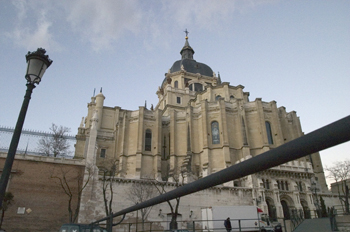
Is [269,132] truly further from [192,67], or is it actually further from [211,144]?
[192,67]

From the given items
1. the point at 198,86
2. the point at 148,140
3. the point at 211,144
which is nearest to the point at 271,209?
the point at 211,144

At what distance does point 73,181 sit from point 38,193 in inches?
114

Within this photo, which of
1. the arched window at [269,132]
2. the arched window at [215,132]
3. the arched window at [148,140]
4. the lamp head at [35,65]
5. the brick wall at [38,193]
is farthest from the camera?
the arched window at [148,140]

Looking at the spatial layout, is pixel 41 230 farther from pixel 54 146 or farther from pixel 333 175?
pixel 333 175

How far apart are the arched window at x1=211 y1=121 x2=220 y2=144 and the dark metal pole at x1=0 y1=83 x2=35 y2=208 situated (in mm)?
31949

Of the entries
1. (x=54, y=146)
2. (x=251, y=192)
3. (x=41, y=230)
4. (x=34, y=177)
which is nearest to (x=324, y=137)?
(x=41, y=230)

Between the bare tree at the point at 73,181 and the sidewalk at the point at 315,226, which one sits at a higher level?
the bare tree at the point at 73,181

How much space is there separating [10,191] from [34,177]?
198 cm

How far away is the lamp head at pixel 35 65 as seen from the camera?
19.2 feet

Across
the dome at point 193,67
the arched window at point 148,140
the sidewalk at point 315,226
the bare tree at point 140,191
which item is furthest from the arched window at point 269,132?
the dome at point 193,67

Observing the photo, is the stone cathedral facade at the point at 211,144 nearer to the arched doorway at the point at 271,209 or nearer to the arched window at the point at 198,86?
the arched doorway at the point at 271,209

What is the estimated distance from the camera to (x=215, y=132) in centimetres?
3700

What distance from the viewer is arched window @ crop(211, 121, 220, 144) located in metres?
36.6

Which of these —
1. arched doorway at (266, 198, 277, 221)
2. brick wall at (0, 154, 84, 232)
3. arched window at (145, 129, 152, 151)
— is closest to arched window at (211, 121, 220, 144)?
arched window at (145, 129, 152, 151)
